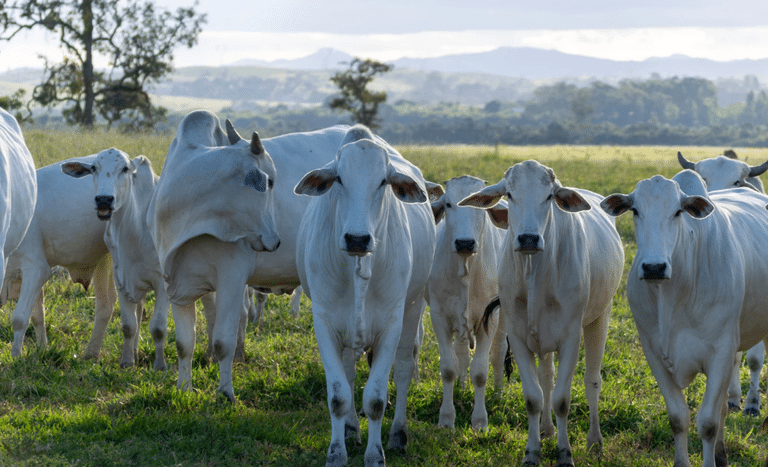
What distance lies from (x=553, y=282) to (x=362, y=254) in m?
1.45

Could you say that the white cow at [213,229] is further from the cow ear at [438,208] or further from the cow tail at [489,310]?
the cow tail at [489,310]

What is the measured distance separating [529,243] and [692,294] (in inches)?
41.2

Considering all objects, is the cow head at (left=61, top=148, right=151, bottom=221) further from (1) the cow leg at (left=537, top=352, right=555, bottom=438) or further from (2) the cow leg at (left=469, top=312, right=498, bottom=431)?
(1) the cow leg at (left=537, top=352, right=555, bottom=438)

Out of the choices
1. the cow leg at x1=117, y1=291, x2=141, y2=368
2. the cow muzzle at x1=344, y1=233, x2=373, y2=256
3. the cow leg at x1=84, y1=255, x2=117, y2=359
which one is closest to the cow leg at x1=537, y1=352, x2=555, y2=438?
the cow muzzle at x1=344, y1=233, x2=373, y2=256

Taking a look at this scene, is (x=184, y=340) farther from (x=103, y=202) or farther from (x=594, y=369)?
(x=594, y=369)

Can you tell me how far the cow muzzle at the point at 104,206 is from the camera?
22.0ft

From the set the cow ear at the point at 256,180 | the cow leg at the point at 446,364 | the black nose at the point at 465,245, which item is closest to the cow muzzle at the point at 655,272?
the black nose at the point at 465,245

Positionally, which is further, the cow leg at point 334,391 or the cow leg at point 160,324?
the cow leg at point 160,324

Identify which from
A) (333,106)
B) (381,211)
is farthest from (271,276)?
(333,106)

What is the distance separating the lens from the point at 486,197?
539 centimetres

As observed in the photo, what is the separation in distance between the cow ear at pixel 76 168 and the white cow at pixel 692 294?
4660 millimetres

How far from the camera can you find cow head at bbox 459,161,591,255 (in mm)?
4895

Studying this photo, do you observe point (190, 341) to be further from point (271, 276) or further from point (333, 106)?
point (333, 106)

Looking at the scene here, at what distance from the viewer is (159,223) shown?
6.34 metres
